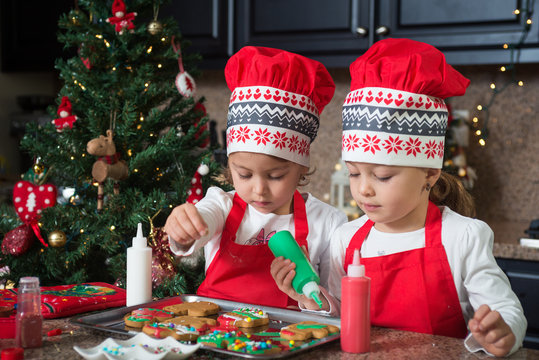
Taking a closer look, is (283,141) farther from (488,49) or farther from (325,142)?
(325,142)

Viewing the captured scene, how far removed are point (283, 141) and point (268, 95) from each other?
0.10m

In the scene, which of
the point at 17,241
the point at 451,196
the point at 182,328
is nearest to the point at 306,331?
the point at 182,328

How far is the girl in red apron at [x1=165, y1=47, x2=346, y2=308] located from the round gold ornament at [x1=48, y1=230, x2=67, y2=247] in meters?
0.44

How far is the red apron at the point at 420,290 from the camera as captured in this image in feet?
3.77

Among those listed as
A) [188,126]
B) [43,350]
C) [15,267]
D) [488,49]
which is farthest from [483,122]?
[43,350]

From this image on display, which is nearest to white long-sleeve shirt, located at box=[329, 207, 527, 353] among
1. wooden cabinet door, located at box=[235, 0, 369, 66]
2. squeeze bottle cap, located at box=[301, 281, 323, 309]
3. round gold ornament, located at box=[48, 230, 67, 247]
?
squeeze bottle cap, located at box=[301, 281, 323, 309]

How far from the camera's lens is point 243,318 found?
1.06 m

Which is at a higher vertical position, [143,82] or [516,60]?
[516,60]

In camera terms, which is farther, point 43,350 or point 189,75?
point 189,75

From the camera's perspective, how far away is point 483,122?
261 cm

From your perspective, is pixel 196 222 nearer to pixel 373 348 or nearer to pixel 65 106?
pixel 373 348

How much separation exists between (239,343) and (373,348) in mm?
209

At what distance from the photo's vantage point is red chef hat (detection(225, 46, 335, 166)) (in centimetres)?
125

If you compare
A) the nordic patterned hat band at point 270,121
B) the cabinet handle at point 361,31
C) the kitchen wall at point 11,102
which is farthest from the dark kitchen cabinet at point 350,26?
the kitchen wall at point 11,102
